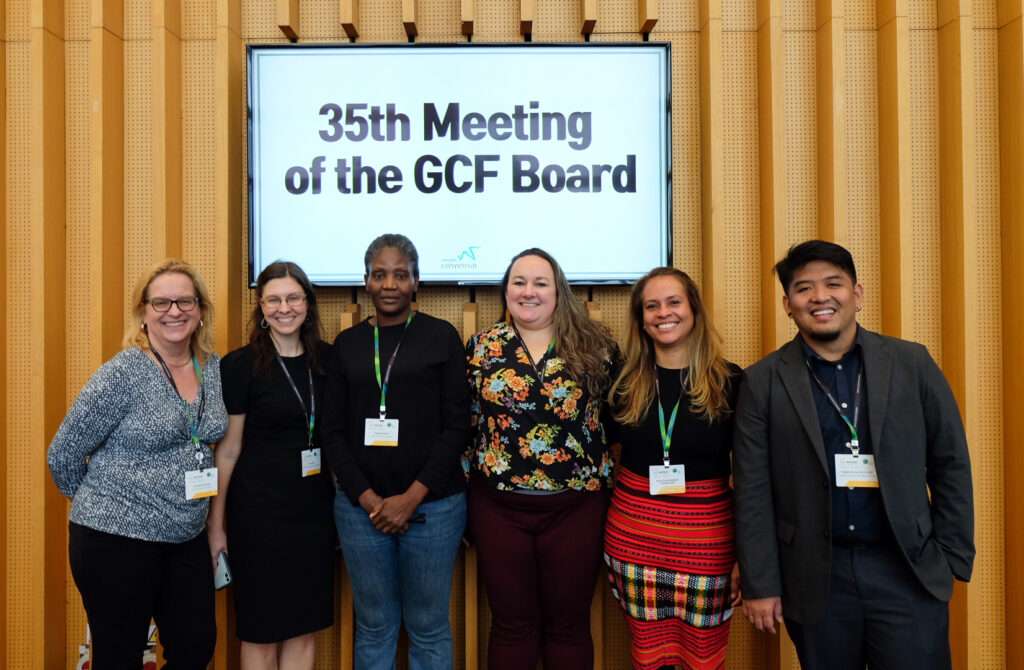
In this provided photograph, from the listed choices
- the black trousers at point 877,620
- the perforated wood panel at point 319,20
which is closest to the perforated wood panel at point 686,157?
the black trousers at point 877,620

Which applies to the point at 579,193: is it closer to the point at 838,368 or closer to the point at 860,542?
the point at 838,368

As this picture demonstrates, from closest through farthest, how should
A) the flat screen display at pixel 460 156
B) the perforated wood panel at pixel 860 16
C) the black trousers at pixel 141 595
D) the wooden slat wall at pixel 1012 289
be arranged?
the black trousers at pixel 141 595, the wooden slat wall at pixel 1012 289, the flat screen display at pixel 460 156, the perforated wood panel at pixel 860 16

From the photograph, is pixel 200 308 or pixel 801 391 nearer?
pixel 801 391

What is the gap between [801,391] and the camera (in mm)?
1907

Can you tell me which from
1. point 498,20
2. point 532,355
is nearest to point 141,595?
point 532,355

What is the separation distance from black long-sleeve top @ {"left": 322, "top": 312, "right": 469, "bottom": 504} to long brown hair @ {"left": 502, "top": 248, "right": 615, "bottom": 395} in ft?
1.23

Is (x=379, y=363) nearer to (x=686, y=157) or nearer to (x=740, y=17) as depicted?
(x=686, y=157)

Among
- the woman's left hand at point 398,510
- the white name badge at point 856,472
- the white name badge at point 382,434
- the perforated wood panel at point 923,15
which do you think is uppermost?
the perforated wood panel at point 923,15

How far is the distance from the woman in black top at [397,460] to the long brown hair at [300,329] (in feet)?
0.30

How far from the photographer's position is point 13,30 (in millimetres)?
3045

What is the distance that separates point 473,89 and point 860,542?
2.37 meters

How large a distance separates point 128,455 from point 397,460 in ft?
2.85

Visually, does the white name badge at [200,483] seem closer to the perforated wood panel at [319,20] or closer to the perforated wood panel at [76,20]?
the perforated wood panel at [319,20]

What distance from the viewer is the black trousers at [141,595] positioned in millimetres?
2045
